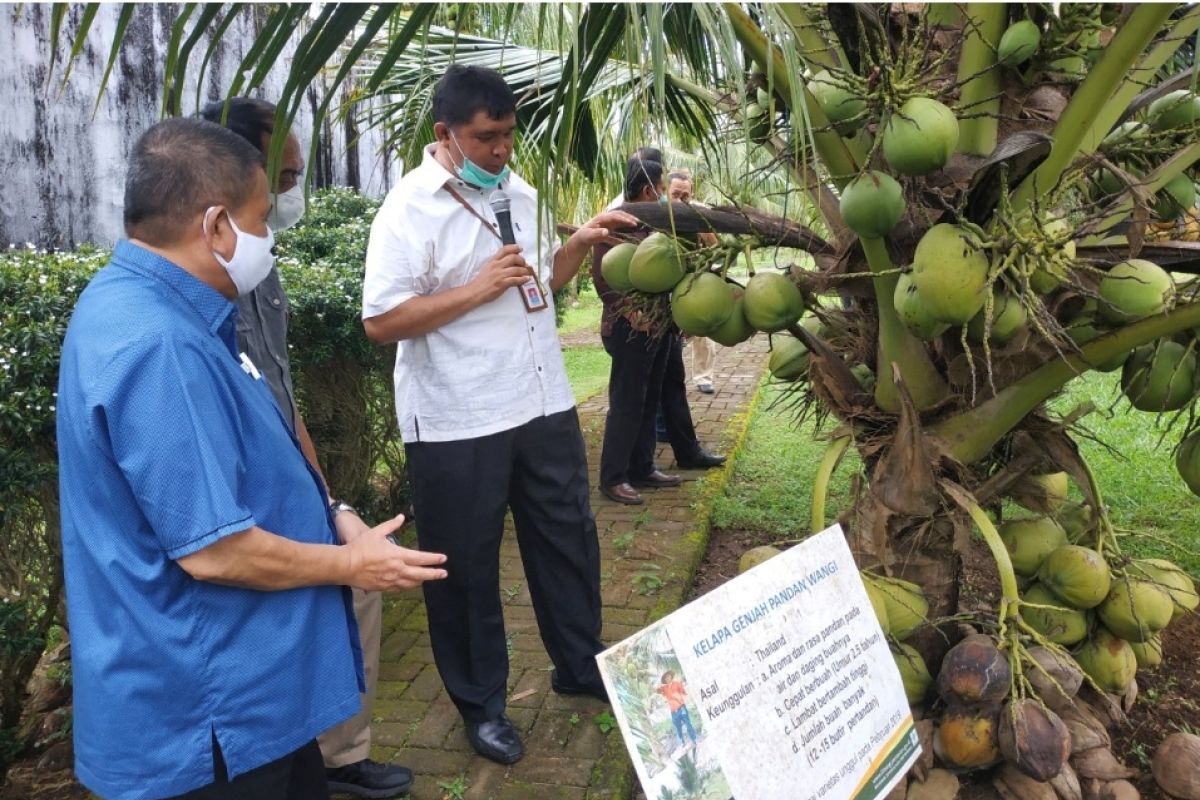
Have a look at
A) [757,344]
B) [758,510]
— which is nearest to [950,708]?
[758,510]

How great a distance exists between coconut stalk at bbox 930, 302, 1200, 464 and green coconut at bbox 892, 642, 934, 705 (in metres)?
0.52

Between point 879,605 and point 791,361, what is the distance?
2.38 ft

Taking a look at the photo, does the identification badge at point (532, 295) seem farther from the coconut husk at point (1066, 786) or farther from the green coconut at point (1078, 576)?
the coconut husk at point (1066, 786)

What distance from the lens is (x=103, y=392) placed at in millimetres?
1514

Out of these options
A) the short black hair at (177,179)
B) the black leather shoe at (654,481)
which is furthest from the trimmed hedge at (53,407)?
the black leather shoe at (654,481)

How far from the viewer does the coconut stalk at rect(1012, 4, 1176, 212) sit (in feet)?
5.68

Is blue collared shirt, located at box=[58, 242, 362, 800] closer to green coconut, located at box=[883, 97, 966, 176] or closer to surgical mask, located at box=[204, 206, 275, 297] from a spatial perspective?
surgical mask, located at box=[204, 206, 275, 297]

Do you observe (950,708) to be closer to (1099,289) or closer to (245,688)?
(1099,289)

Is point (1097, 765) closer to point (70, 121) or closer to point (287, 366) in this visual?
point (287, 366)

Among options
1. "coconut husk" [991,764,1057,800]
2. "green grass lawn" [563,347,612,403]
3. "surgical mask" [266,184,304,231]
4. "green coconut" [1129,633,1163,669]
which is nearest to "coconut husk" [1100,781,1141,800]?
"coconut husk" [991,764,1057,800]

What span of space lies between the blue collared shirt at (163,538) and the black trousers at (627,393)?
342 cm

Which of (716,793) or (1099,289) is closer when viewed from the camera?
(716,793)

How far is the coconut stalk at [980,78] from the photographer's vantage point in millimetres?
1965

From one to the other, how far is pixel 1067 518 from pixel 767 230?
1253mm
